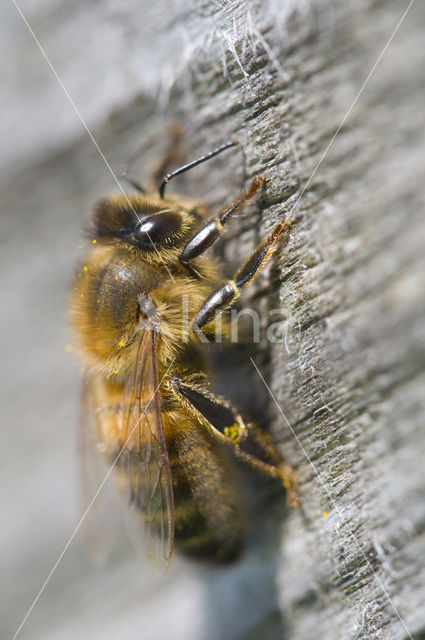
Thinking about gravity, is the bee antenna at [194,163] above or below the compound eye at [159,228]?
above

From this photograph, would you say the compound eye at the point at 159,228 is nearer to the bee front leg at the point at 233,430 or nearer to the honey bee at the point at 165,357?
the honey bee at the point at 165,357

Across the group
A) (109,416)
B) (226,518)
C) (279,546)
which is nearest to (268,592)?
(279,546)

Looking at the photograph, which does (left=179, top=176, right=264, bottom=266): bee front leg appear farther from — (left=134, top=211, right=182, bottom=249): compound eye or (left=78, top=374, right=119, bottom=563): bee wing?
(left=78, top=374, right=119, bottom=563): bee wing

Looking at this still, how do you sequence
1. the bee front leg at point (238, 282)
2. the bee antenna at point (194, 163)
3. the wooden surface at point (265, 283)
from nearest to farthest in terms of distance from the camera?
the wooden surface at point (265, 283), the bee front leg at point (238, 282), the bee antenna at point (194, 163)

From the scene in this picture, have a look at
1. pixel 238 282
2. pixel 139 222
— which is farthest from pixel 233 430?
pixel 139 222

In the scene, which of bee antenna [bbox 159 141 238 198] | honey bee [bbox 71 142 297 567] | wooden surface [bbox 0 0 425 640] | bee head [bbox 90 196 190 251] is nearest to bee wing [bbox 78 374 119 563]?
wooden surface [bbox 0 0 425 640]

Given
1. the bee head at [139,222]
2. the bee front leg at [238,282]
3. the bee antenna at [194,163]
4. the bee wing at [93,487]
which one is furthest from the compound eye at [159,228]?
the bee wing at [93,487]

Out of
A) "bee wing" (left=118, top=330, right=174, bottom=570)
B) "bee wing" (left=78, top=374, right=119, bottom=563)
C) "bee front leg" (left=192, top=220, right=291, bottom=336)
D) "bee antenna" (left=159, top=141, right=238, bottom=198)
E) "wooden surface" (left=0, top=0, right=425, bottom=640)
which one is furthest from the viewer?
"bee wing" (left=78, top=374, right=119, bottom=563)
